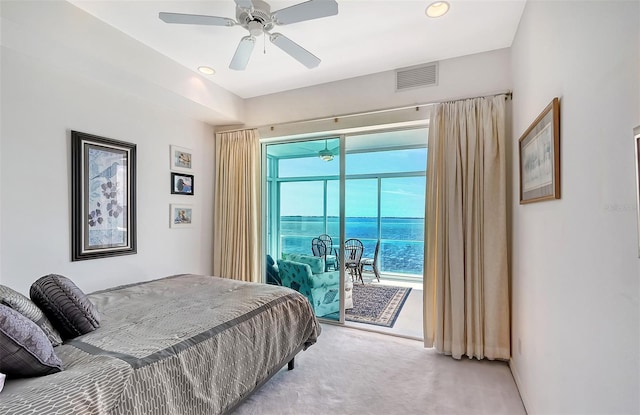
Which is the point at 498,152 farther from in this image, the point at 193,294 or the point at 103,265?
the point at 103,265

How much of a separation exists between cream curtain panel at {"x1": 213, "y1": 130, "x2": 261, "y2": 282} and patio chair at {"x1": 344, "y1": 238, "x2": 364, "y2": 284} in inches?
85.3

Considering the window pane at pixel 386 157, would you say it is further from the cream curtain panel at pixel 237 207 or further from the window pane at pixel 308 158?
the cream curtain panel at pixel 237 207

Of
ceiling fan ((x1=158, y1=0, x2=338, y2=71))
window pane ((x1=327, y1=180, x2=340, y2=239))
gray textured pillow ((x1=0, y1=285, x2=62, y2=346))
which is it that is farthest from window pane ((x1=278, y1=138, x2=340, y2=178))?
gray textured pillow ((x1=0, y1=285, x2=62, y2=346))

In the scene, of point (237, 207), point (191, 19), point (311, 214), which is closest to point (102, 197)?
point (237, 207)

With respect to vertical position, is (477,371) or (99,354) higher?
(99,354)

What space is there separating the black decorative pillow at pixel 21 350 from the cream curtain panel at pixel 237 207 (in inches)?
99.5

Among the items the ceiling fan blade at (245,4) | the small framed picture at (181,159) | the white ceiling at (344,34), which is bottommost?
the small framed picture at (181,159)

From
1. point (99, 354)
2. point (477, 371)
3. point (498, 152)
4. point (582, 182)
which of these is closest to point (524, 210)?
point (498, 152)

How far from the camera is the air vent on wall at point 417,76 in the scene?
2862 mm

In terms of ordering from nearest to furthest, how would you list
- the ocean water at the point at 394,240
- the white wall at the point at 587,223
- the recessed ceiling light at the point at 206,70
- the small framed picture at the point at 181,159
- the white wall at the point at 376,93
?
the white wall at the point at 587,223 → the white wall at the point at 376,93 → the recessed ceiling light at the point at 206,70 → the small framed picture at the point at 181,159 → the ocean water at the point at 394,240

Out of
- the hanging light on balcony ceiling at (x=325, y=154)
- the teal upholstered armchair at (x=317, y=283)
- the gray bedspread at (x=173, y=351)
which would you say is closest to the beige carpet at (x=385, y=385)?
the gray bedspread at (x=173, y=351)

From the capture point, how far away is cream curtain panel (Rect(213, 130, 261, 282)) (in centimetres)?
372

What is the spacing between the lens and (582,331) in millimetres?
1151

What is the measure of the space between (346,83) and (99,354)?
10.3 feet
